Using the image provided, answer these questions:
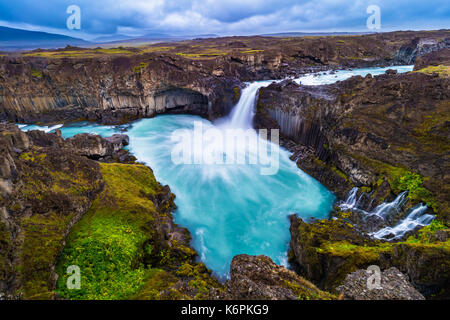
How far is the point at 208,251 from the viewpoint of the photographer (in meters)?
15.3

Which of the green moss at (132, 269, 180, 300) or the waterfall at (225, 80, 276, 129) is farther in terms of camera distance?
the waterfall at (225, 80, 276, 129)

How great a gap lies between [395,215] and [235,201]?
38.3ft

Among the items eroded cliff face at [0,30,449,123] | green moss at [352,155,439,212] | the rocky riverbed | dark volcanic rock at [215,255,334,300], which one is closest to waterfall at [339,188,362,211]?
the rocky riverbed

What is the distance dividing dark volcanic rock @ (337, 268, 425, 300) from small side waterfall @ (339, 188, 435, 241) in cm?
773

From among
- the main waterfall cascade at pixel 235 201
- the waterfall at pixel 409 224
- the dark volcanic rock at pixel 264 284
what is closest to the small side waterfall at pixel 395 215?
the waterfall at pixel 409 224

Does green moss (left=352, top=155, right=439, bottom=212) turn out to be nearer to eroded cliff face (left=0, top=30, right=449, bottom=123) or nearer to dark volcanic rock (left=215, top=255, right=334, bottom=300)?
dark volcanic rock (left=215, top=255, right=334, bottom=300)

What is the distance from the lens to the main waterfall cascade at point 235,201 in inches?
624

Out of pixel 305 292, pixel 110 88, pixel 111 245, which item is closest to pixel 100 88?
pixel 110 88

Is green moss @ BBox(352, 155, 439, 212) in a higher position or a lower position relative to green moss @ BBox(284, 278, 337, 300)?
higher

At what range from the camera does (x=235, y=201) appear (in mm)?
20406

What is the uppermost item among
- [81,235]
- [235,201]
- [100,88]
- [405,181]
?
[100,88]

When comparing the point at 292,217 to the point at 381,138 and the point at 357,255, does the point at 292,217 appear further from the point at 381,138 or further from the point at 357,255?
the point at 381,138

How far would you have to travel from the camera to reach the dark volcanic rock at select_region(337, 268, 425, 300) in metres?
7.22

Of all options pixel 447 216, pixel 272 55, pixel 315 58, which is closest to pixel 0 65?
pixel 272 55
